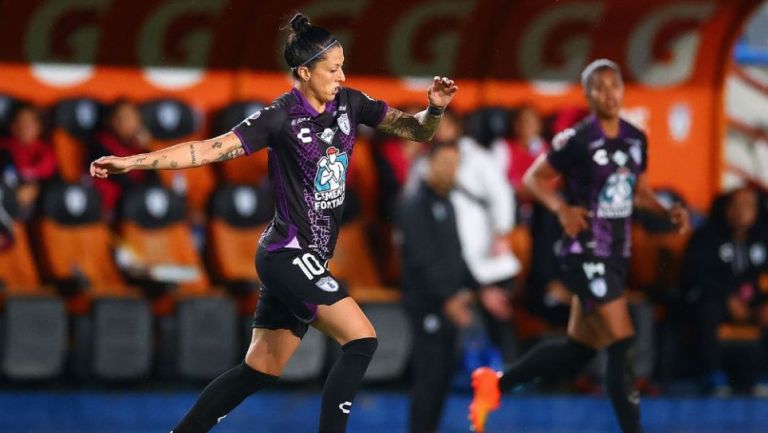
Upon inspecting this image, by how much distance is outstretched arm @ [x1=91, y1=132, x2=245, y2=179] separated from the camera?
6062 millimetres

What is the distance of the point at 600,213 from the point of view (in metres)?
8.16

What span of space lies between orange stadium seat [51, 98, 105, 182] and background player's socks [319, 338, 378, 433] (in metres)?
5.16

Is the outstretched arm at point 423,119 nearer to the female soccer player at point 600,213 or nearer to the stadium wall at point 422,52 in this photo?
the female soccer player at point 600,213

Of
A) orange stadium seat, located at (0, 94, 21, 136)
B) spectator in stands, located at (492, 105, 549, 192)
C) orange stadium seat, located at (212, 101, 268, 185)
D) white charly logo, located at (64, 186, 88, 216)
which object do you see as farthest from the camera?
spectator in stands, located at (492, 105, 549, 192)

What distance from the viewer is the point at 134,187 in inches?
437

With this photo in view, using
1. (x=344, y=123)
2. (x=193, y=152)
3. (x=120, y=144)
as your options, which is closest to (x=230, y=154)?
(x=193, y=152)

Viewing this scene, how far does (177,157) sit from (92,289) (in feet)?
15.0

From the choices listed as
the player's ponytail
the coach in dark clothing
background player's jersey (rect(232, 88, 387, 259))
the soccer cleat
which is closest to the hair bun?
the player's ponytail

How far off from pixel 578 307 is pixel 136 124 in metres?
3.96

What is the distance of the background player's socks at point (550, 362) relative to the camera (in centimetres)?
831

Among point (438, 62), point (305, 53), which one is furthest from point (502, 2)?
point (305, 53)

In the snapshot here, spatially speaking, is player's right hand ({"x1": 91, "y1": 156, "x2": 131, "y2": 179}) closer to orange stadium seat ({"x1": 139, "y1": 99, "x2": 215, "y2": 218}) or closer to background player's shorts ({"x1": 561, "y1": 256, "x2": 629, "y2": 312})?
background player's shorts ({"x1": 561, "y1": 256, "x2": 629, "y2": 312})

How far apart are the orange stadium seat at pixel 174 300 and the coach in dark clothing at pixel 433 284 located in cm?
167

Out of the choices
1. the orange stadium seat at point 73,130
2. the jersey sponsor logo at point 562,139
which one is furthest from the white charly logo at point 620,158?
the orange stadium seat at point 73,130
